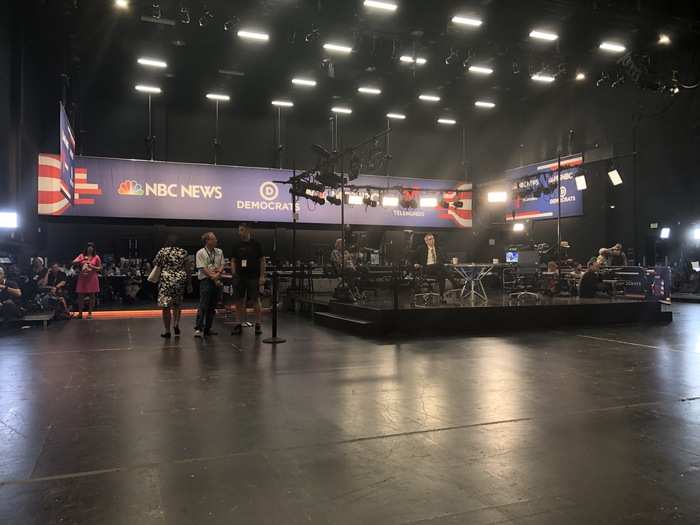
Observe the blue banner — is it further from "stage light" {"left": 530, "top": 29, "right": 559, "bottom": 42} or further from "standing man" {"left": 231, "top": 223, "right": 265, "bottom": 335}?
"standing man" {"left": 231, "top": 223, "right": 265, "bottom": 335}

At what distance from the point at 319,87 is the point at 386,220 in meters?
4.38

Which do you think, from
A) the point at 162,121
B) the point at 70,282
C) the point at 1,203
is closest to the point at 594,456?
the point at 1,203

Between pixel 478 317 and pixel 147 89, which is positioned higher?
pixel 147 89

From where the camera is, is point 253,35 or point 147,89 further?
point 147,89

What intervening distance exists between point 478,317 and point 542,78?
22.9ft

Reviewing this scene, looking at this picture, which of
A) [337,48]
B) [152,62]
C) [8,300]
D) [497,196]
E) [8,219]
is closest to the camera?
[8,300]

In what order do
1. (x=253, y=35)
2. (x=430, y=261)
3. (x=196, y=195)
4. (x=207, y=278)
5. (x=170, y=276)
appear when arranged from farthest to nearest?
(x=196, y=195) → (x=253, y=35) → (x=430, y=261) → (x=207, y=278) → (x=170, y=276)

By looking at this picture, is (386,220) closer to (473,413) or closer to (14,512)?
(473,413)

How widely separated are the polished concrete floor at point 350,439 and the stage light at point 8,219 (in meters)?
4.39

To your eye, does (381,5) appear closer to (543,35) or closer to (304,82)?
(543,35)

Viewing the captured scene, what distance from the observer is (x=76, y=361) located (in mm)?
4836

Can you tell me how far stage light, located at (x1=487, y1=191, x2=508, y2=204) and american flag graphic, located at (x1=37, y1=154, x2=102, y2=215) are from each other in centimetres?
1098

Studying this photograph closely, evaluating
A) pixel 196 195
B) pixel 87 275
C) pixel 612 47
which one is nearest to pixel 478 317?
pixel 612 47

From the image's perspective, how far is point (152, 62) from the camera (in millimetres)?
10711
